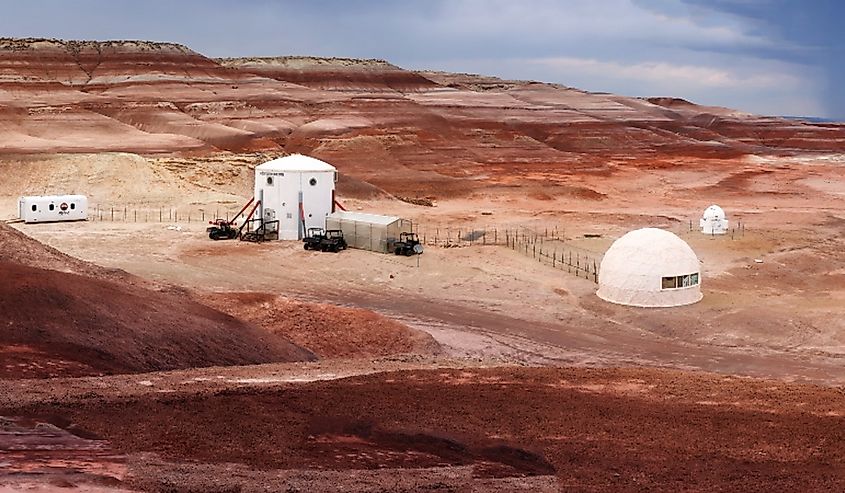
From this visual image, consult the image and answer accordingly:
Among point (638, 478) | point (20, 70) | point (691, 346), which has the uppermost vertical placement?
point (20, 70)

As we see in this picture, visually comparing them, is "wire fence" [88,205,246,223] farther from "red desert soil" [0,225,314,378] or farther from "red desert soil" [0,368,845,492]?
"red desert soil" [0,368,845,492]

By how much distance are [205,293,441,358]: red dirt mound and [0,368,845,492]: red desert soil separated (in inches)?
432

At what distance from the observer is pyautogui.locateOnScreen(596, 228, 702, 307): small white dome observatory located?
3806 cm

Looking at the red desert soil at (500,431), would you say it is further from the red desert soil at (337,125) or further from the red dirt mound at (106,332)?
the red desert soil at (337,125)

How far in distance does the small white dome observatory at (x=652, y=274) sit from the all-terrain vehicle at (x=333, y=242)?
45.3ft

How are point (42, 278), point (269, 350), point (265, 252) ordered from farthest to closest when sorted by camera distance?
point (265, 252) < point (269, 350) < point (42, 278)

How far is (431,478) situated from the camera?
1182cm

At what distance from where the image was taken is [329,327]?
99.2 ft

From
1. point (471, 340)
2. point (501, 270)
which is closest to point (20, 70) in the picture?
point (501, 270)

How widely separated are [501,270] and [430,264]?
134 inches

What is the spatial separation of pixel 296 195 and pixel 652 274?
65.7 feet

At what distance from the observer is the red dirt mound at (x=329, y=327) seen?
2911 centimetres

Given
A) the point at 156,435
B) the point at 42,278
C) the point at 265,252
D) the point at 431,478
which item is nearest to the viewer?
the point at 431,478

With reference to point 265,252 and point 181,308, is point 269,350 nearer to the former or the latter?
point 181,308
